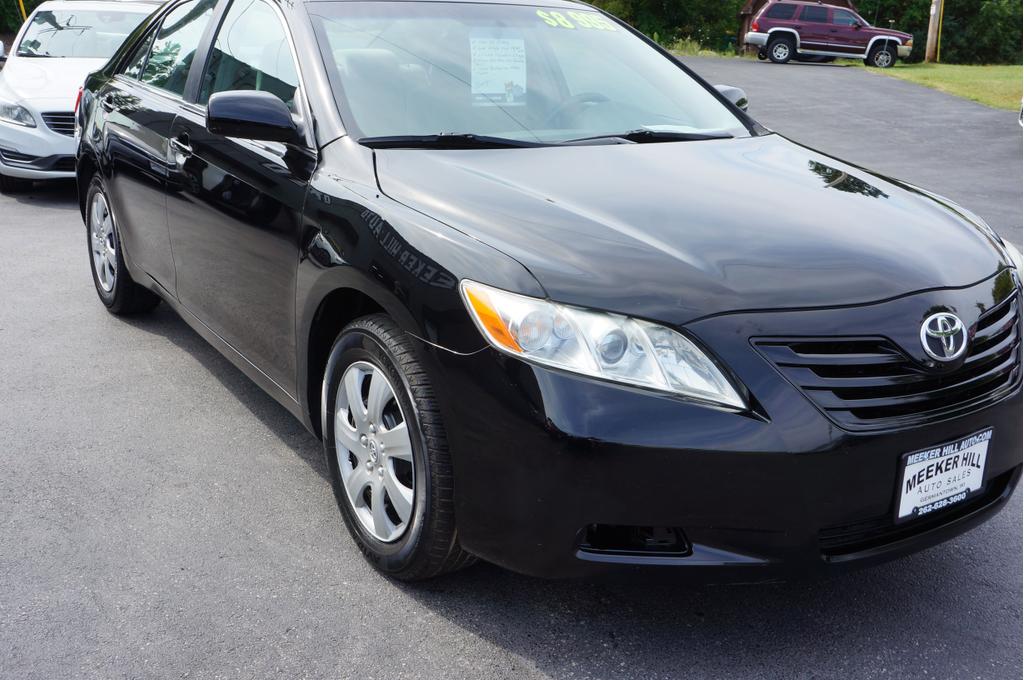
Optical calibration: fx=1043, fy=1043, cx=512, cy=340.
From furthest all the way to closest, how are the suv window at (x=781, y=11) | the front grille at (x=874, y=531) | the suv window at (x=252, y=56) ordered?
the suv window at (x=781, y=11) < the suv window at (x=252, y=56) < the front grille at (x=874, y=531)

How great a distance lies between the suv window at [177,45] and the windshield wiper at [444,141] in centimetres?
145

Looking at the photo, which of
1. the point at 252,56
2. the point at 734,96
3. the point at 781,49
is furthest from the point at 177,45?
the point at 781,49

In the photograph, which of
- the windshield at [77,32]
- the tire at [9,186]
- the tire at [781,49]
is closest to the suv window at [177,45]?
the windshield at [77,32]

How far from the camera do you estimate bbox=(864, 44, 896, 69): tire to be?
30.6m

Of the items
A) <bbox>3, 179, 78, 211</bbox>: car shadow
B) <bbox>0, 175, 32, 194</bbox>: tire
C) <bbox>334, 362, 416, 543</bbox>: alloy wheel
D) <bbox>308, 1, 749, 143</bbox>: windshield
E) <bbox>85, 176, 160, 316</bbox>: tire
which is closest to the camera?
<bbox>334, 362, 416, 543</bbox>: alloy wheel

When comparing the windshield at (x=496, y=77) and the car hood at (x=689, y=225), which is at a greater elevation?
the windshield at (x=496, y=77)

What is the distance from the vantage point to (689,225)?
2666 millimetres

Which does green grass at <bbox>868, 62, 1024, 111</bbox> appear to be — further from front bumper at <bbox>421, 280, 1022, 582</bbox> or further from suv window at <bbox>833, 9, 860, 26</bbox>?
front bumper at <bbox>421, 280, 1022, 582</bbox>

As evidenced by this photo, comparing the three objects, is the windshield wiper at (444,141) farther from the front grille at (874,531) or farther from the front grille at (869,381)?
the front grille at (874,531)

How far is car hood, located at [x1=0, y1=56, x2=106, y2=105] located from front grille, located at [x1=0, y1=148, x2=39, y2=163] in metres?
0.45

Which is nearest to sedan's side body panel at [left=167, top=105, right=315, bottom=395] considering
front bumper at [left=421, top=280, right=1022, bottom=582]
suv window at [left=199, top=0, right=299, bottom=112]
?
suv window at [left=199, top=0, right=299, bottom=112]

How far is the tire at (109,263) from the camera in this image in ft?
16.6

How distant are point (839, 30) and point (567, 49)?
30113mm

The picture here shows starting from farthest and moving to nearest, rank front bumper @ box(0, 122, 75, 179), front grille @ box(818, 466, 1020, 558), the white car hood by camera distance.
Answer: the white car hood → front bumper @ box(0, 122, 75, 179) → front grille @ box(818, 466, 1020, 558)
